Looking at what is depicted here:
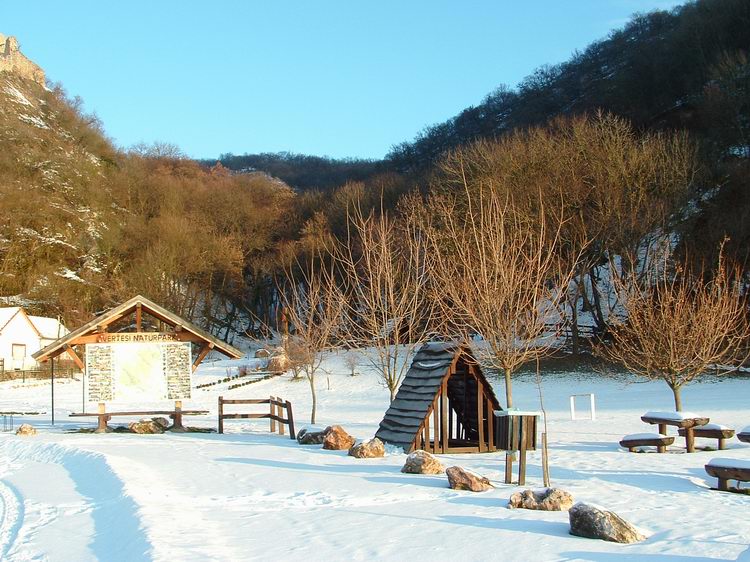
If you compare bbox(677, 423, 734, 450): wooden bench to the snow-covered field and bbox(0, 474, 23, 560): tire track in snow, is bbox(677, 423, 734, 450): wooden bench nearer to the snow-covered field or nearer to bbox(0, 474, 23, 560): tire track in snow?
the snow-covered field

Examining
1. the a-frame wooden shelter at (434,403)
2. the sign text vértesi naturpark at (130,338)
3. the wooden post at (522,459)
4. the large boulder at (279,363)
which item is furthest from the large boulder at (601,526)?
the large boulder at (279,363)

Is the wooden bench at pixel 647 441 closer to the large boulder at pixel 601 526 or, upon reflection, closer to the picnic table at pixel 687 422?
the picnic table at pixel 687 422

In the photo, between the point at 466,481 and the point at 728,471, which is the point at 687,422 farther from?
the point at 466,481

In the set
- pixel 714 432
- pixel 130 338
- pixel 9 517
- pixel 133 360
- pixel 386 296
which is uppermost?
pixel 386 296

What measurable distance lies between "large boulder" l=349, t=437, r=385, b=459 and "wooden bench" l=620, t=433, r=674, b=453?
17.6 ft

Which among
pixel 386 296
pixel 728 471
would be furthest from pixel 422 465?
pixel 386 296

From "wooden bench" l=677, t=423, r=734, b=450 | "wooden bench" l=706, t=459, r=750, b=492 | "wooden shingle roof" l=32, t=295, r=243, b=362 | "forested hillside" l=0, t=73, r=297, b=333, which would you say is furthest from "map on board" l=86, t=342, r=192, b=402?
"forested hillside" l=0, t=73, r=297, b=333

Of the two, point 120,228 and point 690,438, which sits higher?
point 120,228

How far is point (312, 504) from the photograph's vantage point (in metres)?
10.5

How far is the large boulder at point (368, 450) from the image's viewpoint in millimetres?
15180

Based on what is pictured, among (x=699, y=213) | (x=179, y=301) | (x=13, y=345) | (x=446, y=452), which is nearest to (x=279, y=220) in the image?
(x=179, y=301)

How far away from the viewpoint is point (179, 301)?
58.5 meters

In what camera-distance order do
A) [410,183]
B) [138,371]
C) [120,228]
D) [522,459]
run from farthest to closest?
1. [120,228]
2. [410,183]
3. [138,371]
4. [522,459]

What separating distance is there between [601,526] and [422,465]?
4.94 metres
